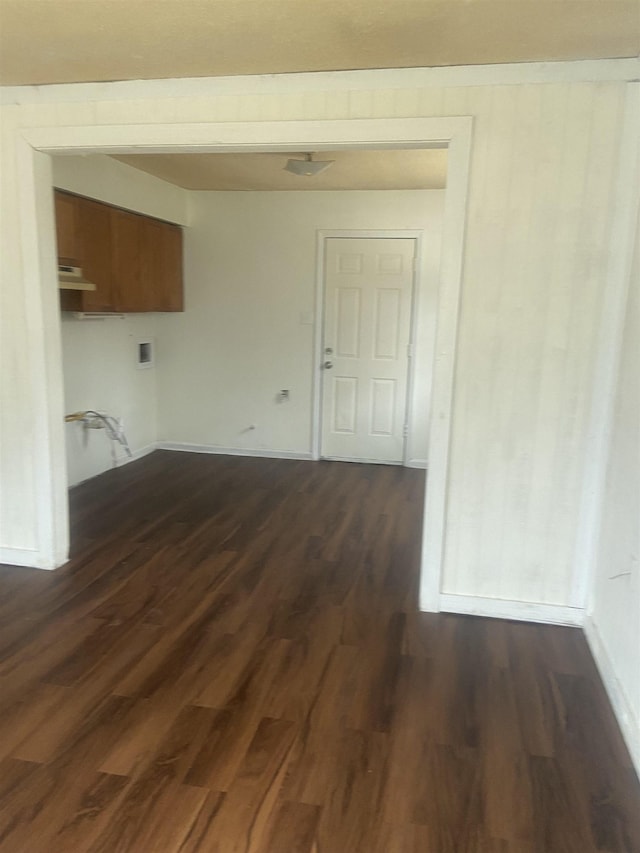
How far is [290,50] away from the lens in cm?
238

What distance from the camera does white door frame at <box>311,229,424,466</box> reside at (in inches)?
209

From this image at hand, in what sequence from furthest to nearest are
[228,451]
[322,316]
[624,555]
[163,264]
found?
1. [228,451]
2. [322,316]
3. [163,264]
4. [624,555]

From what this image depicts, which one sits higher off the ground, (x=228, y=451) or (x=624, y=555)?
(x=624, y=555)

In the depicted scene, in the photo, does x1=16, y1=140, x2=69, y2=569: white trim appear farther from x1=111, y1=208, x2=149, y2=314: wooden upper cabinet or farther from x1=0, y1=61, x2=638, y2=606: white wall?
x1=111, y1=208, x2=149, y2=314: wooden upper cabinet

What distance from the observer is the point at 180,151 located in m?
2.91

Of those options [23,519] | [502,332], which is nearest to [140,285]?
[23,519]

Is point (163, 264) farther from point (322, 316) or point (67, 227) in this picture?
point (322, 316)

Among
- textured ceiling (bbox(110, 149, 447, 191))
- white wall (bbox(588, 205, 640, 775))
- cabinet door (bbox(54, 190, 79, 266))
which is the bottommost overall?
white wall (bbox(588, 205, 640, 775))

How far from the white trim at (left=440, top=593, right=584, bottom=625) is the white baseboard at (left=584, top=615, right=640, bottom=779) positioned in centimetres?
10

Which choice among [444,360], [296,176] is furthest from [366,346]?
[444,360]

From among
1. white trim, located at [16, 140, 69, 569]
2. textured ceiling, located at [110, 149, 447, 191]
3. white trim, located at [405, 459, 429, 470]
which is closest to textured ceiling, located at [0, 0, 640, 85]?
white trim, located at [16, 140, 69, 569]

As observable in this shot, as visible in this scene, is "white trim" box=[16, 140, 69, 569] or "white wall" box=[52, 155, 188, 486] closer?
"white trim" box=[16, 140, 69, 569]

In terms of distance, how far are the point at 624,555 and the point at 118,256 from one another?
4.00 m

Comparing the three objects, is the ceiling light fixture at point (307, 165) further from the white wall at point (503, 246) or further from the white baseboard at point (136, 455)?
the white baseboard at point (136, 455)
